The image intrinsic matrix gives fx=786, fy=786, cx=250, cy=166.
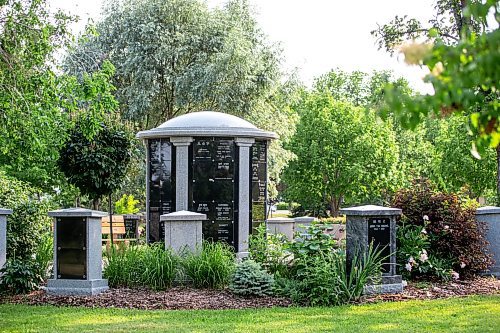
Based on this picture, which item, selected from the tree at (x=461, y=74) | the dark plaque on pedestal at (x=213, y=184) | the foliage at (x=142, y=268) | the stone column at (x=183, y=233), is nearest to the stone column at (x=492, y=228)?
the dark plaque on pedestal at (x=213, y=184)

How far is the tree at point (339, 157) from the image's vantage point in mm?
39969

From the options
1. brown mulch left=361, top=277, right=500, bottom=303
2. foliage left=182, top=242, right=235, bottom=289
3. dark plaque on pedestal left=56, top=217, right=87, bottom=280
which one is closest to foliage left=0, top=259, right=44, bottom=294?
dark plaque on pedestal left=56, top=217, right=87, bottom=280

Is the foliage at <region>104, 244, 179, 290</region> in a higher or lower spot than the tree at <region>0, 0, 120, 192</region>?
lower

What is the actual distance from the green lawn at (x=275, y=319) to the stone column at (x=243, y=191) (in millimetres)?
5869

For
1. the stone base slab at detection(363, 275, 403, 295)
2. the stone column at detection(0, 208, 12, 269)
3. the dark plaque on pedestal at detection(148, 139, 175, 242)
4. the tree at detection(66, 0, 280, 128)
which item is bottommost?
the stone base slab at detection(363, 275, 403, 295)

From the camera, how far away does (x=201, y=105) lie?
3338 centimetres

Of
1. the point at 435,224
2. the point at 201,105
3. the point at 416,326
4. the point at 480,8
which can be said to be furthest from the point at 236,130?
the point at 201,105

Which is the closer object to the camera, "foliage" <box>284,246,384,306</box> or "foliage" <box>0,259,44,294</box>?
"foliage" <box>284,246,384,306</box>

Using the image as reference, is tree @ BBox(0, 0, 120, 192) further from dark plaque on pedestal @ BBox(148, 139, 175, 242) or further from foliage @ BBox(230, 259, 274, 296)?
foliage @ BBox(230, 259, 274, 296)

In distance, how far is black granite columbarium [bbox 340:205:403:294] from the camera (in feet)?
42.0

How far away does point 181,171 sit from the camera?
17.2 m

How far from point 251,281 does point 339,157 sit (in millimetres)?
28430

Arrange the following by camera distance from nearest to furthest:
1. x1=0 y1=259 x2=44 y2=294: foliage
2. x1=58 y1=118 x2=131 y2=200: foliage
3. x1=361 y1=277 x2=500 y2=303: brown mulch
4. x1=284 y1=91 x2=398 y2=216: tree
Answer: x1=361 y1=277 x2=500 y2=303: brown mulch < x1=0 y1=259 x2=44 y2=294: foliage < x1=58 y1=118 x2=131 y2=200: foliage < x1=284 y1=91 x2=398 y2=216: tree

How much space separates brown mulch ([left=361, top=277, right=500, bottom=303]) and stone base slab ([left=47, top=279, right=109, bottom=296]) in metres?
4.33
